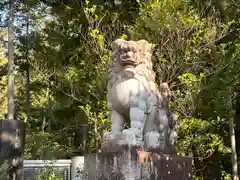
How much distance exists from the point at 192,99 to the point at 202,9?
6.47ft

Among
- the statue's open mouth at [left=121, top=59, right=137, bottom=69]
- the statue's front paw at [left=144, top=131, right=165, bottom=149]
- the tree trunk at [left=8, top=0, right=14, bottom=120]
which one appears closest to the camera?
the statue's front paw at [left=144, top=131, right=165, bottom=149]

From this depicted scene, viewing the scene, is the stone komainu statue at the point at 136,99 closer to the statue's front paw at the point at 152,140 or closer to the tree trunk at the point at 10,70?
the statue's front paw at the point at 152,140

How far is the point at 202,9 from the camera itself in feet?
25.8

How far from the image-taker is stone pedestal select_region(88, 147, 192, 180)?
3.93 metres

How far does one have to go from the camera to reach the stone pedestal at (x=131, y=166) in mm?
3930

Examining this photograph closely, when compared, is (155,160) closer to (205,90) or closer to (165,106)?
(165,106)

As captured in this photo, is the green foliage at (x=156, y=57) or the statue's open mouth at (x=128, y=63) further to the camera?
the green foliage at (x=156, y=57)

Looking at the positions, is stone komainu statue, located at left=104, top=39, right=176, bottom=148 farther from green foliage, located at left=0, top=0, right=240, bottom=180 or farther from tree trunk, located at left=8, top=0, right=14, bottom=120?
tree trunk, located at left=8, top=0, right=14, bottom=120

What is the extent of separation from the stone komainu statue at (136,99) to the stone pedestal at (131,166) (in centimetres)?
18

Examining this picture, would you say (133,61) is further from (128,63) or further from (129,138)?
(129,138)

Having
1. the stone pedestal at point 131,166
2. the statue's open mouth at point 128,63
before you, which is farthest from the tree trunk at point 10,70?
the stone pedestal at point 131,166

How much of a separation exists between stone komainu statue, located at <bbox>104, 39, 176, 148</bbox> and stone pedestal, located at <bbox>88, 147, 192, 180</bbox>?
18 centimetres

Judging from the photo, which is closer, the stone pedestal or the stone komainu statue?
the stone pedestal

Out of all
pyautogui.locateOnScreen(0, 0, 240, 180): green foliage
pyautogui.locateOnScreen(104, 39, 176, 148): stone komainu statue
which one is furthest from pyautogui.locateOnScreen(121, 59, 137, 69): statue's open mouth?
pyautogui.locateOnScreen(0, 0, 240, 180): green foliage
